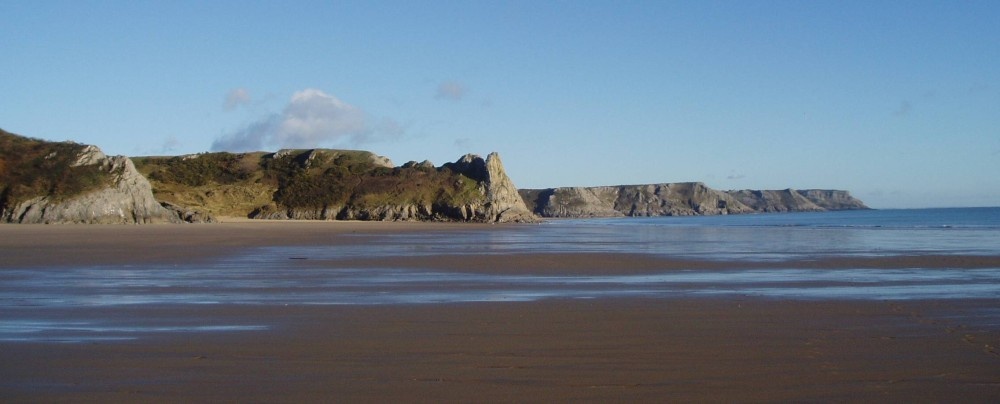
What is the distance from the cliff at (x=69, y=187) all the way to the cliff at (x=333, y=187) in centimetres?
2835

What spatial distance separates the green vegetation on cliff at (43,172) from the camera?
51.6m

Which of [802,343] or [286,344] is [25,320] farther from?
[802,343]

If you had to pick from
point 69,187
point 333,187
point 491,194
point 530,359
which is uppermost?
point 333,187

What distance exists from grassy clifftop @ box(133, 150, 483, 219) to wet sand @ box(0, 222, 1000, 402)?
275 feet

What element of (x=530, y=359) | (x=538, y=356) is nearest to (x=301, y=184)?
(x=538, y=356)

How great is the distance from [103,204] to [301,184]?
48017 mm

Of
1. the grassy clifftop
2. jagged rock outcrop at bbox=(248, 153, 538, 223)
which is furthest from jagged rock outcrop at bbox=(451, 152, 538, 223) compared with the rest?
the grassy clifftop

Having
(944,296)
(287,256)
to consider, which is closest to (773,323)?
(944,296)

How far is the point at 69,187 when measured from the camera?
52906 millimetres

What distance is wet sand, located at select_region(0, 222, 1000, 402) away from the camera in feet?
19.2

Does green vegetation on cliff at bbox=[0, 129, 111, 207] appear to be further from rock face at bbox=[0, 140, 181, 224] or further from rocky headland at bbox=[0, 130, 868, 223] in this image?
rocky headland at bbox=[0, 130, 868, 223]

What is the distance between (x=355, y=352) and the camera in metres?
7.36

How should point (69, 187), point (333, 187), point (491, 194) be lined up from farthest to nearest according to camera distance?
point (333, 187)
point (491, 194)
point (69, 187)

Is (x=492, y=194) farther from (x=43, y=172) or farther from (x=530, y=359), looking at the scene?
(x=530, y=359)
